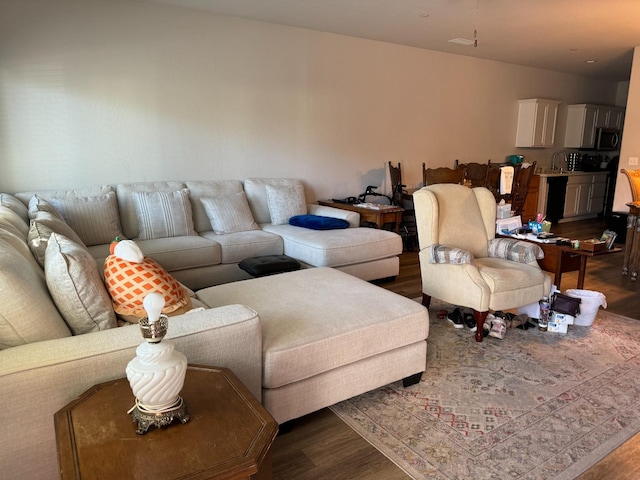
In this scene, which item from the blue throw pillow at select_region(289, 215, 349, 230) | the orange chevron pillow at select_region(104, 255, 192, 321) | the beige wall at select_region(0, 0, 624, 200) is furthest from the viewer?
the blue throw pillow at select_region(289, 215, 349, 230)

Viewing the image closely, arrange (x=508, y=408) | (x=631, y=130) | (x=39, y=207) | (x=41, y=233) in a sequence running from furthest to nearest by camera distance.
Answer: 1. (x=631, y=130)
2. (x=39, y=207)
3. (x=508, y=408)
4. (x=41, y=233)

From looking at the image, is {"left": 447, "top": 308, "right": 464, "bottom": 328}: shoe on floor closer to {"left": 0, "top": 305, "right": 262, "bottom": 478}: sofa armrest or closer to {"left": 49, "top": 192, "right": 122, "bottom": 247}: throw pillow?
{"left": 0, "top": 305, "right": 262, "bottom": 478}: sofa armrest

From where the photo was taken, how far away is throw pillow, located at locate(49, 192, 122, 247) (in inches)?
136

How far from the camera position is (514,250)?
3.31 m

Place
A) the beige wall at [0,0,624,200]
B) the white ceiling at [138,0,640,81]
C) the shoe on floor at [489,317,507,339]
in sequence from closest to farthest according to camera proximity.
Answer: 1. the shoe on floor at [489,317,507,339]
2. the beige wall at [0,0,624,200]
3. the white ceiling at [138,0,640,81]

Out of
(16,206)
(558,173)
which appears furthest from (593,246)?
(558,173)

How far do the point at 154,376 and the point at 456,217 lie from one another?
8.80 ft

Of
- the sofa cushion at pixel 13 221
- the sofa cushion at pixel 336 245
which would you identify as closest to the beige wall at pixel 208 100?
the sofa cushion at pixel 336 245

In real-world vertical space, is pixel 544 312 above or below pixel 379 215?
below

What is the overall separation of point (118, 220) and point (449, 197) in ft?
8.84

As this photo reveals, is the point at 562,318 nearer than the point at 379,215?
Yes

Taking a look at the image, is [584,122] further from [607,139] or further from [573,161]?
[607,139]

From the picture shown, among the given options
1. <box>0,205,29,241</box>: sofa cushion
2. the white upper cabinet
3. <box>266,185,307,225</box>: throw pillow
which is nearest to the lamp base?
<box>0,205,29,241</box>: sofa cushion

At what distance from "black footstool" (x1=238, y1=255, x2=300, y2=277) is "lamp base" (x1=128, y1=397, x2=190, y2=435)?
2.15 m
